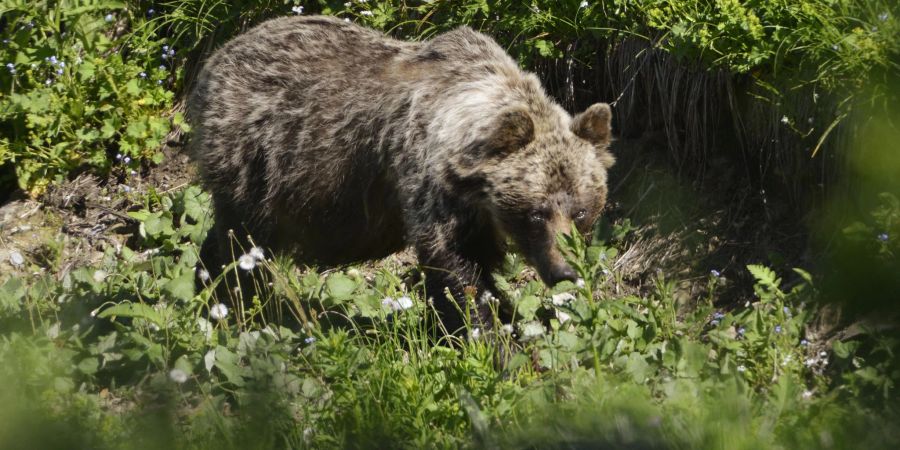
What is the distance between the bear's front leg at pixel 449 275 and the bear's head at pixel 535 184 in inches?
10.2

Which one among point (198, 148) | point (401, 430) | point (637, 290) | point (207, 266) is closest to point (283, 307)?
point (207, 266)

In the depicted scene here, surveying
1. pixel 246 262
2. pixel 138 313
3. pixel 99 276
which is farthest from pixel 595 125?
pixel 99 276

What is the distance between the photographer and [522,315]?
4977mm

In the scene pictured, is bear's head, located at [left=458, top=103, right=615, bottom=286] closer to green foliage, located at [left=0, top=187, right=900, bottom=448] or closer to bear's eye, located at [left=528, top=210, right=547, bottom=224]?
bear's eye, located at [left=528, top=210, right=547, bottom=224]

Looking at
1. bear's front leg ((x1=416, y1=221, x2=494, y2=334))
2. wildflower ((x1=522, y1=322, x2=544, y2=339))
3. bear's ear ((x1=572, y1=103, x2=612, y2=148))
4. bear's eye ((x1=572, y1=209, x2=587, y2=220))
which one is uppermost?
bear's ear ((x1=572, y1=103, x2=612, y2=148))

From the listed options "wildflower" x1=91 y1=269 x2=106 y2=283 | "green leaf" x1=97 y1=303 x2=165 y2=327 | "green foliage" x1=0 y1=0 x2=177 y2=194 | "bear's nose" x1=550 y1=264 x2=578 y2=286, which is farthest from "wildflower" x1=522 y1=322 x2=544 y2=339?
"green foliage" x1=0 y1=0 x2=177 y2=194

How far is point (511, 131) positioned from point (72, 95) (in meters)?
4.00

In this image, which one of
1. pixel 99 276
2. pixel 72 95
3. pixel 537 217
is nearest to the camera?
pixel 537 217

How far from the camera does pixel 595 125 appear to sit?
17.3 feet

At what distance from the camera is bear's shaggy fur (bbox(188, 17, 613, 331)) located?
511cm

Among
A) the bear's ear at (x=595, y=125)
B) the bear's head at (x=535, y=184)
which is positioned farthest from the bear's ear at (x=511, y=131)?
the bear's ear at (x=595, y=125)

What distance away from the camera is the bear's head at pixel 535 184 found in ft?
16.6

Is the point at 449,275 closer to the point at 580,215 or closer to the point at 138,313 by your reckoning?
the point at 580,215

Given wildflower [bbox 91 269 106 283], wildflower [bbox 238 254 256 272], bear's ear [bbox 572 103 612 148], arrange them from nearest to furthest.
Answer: wildflower [bbox 238 254 256 272], bear's ear [bbox 572 103 612 148], wildflower [bbox 91 269 106 283]
